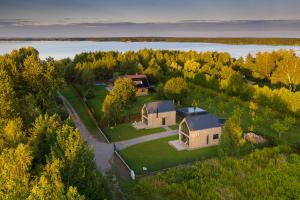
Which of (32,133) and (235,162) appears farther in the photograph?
(235,162)

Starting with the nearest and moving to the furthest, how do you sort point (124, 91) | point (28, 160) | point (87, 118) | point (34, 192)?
point (34, 192) → point (28, 160) → point (124, 91) → point (87, 118)

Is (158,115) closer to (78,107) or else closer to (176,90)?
(176,90)

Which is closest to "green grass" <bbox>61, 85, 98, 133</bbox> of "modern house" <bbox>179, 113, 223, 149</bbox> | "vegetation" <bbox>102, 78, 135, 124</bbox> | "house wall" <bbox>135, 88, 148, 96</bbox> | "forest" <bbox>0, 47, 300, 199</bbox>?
"vegetation" <bbox>102, 78, 135, 124</bbox>

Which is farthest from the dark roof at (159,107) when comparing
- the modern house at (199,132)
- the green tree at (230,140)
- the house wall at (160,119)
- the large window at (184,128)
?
the green tree at (230,140)

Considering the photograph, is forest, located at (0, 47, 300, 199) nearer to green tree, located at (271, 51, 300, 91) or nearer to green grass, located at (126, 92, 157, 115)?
green grass, located at (126, 92, 157, 115)

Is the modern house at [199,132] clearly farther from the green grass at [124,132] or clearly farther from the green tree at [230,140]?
the green grass at [124,132]

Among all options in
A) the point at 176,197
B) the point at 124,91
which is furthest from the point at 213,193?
the point at 124,91

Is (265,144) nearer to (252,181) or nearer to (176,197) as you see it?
(252,181)
